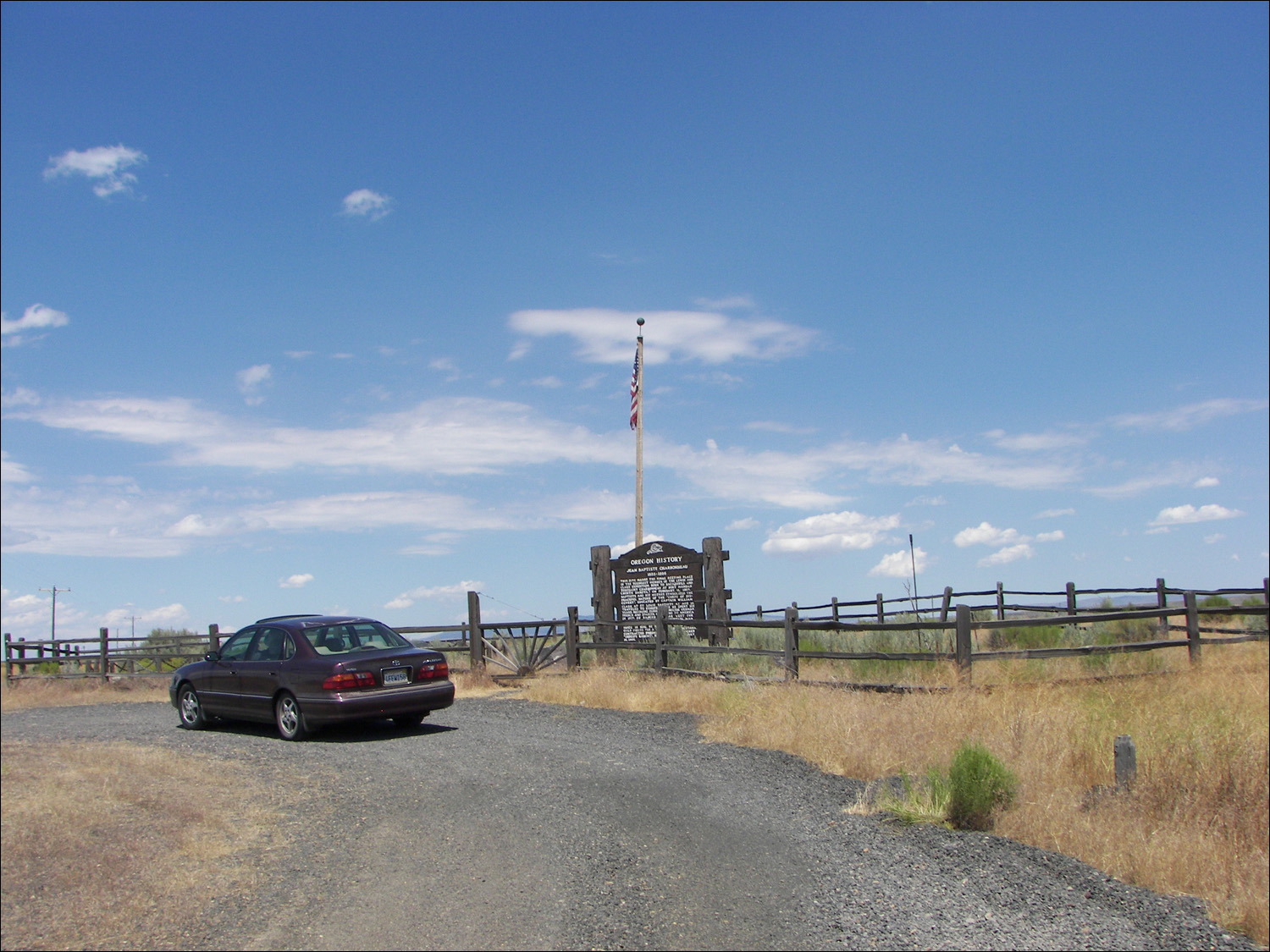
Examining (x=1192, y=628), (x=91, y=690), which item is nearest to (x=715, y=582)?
(x=1192, y=628)

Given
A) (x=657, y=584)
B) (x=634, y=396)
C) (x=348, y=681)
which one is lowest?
(x=348, y=681)

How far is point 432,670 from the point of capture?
12109 millimetres

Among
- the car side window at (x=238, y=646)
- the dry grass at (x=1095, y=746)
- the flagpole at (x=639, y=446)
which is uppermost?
the flagpole at (x=639, y=446)

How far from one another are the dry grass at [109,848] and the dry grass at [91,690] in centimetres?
656

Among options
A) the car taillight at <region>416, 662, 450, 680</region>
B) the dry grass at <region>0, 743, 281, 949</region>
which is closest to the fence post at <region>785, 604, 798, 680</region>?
the car taillight at <region>416, 662, 450, 680</region>

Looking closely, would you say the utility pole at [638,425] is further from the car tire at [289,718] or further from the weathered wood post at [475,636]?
the car tire at [289,718]

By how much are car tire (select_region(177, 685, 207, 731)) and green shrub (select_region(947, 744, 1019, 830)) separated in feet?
31.2

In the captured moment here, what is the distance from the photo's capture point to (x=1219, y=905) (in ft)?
21.0

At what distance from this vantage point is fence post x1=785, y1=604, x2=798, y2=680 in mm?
15648

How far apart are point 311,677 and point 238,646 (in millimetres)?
1632

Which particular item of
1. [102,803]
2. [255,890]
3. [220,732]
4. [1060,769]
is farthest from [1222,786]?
[220,732]

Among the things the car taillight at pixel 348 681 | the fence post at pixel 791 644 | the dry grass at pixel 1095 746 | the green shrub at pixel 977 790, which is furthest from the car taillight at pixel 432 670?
the green shrub at pixel 977 790

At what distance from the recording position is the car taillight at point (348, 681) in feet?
36.8

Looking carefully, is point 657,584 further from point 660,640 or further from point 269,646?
point 269,646
